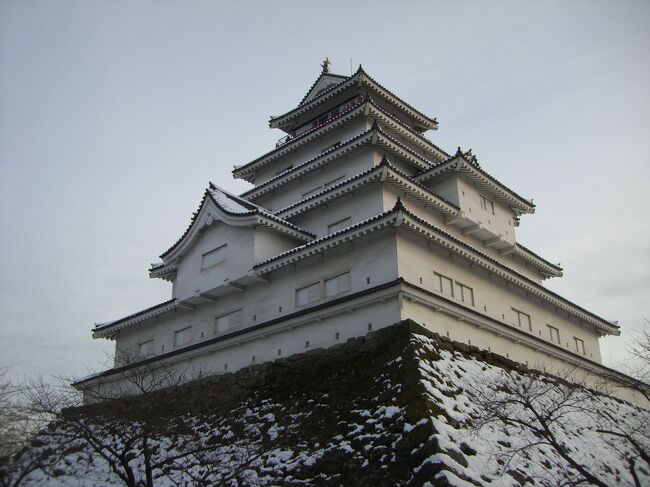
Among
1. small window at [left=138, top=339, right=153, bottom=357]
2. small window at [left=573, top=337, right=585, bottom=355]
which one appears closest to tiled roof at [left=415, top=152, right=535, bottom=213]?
small window at [left=573, top=337, right=585, bottom=355]

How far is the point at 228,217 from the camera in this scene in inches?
1019

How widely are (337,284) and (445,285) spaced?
4411 mm

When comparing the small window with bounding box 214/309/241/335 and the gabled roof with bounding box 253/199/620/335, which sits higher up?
the gabled roof with bounding box 253/199/620/335

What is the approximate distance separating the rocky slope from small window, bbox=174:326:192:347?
17.1 ft

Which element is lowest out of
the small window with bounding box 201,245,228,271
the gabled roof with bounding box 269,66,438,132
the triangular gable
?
the small window with bounding box 201,245,228,271

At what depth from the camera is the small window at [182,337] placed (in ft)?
90.1

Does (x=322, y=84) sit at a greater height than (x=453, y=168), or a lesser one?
greater

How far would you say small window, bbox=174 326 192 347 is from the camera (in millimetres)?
27456

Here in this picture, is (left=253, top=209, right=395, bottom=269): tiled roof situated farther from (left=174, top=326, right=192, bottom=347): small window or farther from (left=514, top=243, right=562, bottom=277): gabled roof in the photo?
(left=514, top=243, right=562, bottom=277): gabled roof

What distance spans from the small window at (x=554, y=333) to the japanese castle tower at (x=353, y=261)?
0.19 feet

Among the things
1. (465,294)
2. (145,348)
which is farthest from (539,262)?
(145,348)

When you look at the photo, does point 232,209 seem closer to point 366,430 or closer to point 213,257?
point 213,257

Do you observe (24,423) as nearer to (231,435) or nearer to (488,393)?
(231,435)

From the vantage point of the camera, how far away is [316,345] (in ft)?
69.4
